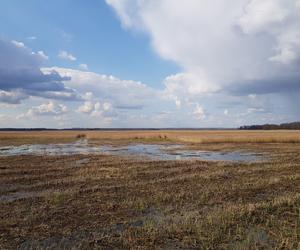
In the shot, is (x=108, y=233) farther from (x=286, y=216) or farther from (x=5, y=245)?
(x=286, y=216)

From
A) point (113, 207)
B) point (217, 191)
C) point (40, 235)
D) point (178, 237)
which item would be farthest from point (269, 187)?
point (40, 235)

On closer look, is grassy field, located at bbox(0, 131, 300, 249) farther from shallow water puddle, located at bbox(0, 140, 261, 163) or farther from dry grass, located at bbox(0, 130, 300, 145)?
dry grass, located at bbox(0, 130, 300, 145)

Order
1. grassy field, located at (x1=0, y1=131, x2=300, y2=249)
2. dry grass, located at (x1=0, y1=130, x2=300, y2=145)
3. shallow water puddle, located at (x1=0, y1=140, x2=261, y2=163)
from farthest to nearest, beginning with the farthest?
dry grass, located at (x1=0, y1=130, x2=300, y2=145) → shallow water puddle, located at (x1=0, y1=140, x2=261, y2=163) → grassy field, located at (x1=0, y1=131, x2=300, y2=249)

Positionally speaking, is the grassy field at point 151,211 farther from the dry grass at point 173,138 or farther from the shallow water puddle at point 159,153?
the dry grass at point 173,138

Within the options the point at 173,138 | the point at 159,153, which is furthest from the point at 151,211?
the point at 173,138

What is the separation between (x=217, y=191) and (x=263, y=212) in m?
3.80

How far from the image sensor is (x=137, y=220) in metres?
10.9

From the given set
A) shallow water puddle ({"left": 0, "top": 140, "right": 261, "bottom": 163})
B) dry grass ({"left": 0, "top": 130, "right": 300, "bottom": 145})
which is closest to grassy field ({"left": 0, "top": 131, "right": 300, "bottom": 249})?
shallow water puddle ({"left": 0, "top": 140, "right": 261, "bottom": 163})

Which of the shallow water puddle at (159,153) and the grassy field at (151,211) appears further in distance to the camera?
the shallow water puddle at (159,153)

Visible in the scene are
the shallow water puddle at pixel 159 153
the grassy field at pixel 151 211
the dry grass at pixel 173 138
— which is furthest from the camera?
the dry grass at pixel 173 138

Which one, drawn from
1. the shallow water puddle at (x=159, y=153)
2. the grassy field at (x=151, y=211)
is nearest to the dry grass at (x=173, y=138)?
the shallow water puddle at (x=159, y=153)

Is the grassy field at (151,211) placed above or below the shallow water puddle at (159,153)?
below

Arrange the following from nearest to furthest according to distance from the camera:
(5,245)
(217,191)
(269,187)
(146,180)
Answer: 1. (5,245)
2. (217,191)
3. (269,187)
4. (146,180)

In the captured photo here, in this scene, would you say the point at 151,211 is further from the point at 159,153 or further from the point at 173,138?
the point at 173,138
